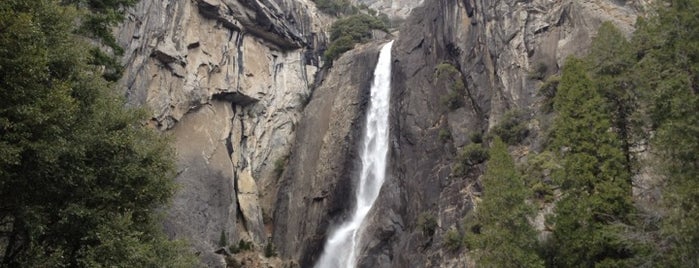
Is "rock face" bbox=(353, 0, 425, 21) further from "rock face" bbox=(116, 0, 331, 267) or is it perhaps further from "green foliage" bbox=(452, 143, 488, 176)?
"green foliage" bbox=(452, 143, 488, 176)

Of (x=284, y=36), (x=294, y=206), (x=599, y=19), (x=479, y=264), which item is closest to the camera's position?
(x=479, y=264)

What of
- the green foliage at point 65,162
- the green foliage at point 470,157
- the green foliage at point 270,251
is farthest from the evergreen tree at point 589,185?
the green foliage at point 270,251

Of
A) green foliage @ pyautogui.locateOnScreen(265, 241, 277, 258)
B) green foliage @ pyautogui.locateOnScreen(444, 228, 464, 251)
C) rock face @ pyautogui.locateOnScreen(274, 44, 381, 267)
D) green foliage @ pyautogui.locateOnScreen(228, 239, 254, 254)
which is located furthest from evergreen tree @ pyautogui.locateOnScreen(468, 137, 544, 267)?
green foliage @ pyautogui.locateOnScreen(265, 241, 277, 258)

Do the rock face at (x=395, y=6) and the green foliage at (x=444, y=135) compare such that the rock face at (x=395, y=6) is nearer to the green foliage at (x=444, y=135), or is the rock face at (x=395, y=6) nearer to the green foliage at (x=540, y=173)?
the green foliage at (x=444, y=135)

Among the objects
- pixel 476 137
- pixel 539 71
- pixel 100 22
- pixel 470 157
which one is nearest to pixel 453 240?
pixel 470 157

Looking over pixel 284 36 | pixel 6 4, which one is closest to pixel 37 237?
pixel 6 4

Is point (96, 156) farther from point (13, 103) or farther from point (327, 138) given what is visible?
point (327, 138)
